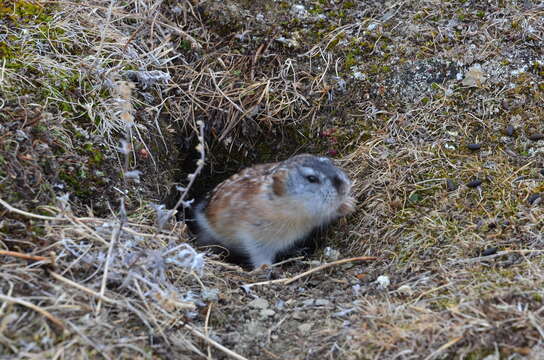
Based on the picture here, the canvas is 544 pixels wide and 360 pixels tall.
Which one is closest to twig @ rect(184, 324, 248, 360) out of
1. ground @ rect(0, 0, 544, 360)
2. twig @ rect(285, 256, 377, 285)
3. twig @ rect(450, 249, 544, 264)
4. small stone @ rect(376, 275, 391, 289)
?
ground @ rect(0, 0, 544, 360)

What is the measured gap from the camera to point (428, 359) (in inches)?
143

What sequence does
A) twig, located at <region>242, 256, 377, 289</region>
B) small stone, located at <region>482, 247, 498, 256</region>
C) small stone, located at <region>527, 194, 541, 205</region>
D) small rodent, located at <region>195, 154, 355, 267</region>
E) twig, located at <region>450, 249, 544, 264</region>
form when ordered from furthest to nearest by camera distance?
small rodent, located at <region>195, 154, 355, 267</region>, twig, located at <region>242, 256, 377, 289</region>, small stone, located at <region>527, 194, 541, 205</region>, small stone, located at <region>482, 247, 498, 256</region>, twig, located at <region>450, 249, 544, 264</region>

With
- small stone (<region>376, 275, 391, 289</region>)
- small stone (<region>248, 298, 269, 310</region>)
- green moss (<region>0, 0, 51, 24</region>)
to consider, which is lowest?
small stone (<region>248, 298, 269, 310</region>)

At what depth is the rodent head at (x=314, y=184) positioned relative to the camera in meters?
5.26

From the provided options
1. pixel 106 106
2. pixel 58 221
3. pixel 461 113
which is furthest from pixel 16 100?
pixel 461 113

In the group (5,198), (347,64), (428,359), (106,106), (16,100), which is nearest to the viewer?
(428,359)

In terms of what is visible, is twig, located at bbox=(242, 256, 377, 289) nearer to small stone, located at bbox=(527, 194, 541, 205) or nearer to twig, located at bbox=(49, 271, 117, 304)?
small stone, located at bbox=(527, 194, 541, 205)

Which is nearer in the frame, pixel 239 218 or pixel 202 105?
pixel 239 218

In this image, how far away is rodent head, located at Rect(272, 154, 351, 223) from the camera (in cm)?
526

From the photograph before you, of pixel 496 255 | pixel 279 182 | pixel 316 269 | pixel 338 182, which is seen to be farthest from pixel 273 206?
pixel 496 255

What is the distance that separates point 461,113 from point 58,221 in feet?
11.7

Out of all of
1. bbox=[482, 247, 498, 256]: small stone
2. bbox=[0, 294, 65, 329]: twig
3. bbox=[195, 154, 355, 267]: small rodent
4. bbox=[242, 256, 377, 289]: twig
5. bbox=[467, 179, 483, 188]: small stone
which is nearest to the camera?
bbox=[0, 294, 65, 329]: twig

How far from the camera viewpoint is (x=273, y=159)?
6574mm

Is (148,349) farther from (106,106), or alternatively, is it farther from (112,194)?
(106,106)
